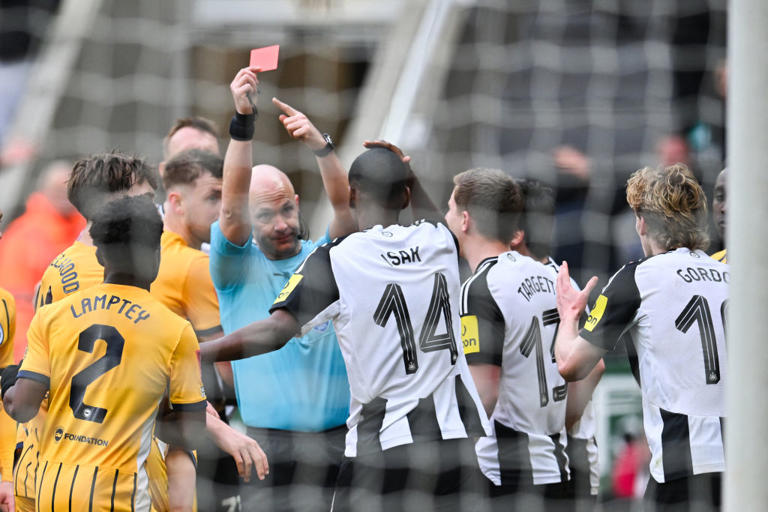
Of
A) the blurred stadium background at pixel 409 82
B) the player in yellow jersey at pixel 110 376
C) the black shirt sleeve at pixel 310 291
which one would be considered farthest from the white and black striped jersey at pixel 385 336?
the blurred stadium background at pixel 409 82

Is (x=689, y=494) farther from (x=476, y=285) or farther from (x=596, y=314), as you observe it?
(x=476, y=285)

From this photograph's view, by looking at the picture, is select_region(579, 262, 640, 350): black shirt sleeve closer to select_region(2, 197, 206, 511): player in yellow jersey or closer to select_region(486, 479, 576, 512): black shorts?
select_region(486, 479, 576, 512): black shorts

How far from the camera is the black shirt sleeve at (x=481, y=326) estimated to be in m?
4.04

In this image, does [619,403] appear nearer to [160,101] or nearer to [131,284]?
[131,284]

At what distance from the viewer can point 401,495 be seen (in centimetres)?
368

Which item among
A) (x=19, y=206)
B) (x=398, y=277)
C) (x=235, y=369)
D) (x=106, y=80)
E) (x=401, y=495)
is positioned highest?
(x=106, y=80)

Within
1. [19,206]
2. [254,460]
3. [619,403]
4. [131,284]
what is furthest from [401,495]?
[19,206]

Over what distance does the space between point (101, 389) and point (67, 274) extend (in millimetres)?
624

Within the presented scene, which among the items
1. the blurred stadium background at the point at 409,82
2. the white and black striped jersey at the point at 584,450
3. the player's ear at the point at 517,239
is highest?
the blurred stadium background at the point at 409,82

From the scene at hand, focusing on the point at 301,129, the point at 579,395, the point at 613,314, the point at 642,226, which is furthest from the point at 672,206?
the point at 301,129

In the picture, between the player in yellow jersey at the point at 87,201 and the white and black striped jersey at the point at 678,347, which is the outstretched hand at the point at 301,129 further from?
the white and black striped jersey at the point at 678,347

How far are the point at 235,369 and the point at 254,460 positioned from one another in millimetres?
714

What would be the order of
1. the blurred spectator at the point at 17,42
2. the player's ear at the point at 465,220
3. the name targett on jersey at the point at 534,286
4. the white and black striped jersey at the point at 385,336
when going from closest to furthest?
the white and black striped jersey at the point at 385,336, the name targett on jersey at the point at 534,286, the player's ear at the point at 465,220, the blurred spectator at the point at 17,42

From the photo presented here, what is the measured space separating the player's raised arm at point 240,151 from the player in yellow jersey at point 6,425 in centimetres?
81
